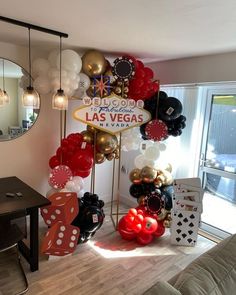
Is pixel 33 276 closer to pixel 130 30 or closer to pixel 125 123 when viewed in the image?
pixel 125 123

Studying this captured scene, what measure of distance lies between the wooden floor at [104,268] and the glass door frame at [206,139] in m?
0.23

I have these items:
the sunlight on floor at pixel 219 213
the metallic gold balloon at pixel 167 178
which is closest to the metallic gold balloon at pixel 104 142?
the metallic gold balloon at pixel 167 178

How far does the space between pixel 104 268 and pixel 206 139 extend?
6.42ft

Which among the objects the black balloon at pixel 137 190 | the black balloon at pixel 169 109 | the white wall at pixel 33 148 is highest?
the black balloon at pixel 169 109

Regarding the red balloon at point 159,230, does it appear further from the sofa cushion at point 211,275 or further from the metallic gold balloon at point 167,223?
the sofa cushion at point 211,275

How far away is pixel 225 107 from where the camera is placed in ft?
9.58

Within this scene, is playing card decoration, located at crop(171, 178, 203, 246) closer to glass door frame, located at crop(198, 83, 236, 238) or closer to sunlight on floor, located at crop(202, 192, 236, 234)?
glass door frame, located at crop(198, 83, 236, 238)

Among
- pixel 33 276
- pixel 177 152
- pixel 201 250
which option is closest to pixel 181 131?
pixel 177 152

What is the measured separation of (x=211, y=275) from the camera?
129cm

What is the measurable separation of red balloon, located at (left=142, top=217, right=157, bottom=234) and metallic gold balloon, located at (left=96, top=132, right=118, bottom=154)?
925 millimetres

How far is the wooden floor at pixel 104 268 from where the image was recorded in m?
2.13

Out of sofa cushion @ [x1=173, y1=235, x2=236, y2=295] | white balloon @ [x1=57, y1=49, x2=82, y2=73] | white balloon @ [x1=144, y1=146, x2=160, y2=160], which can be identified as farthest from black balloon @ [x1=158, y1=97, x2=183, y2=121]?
sofa cushion @ [x1=173, y1=235, x2=236, y2=295]

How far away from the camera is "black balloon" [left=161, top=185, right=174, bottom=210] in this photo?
9.72ft

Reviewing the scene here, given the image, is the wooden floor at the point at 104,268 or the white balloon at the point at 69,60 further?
the white balloon at the point at 69,60
